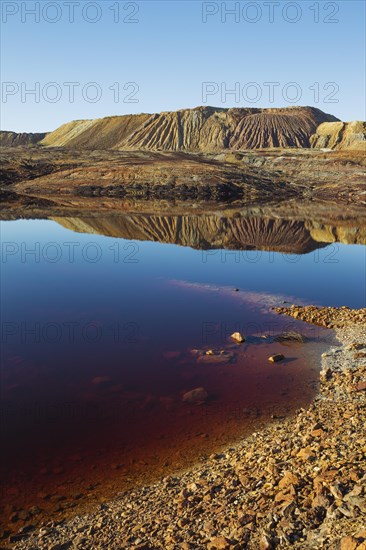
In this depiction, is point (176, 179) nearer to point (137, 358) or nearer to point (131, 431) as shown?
point (137, 358)

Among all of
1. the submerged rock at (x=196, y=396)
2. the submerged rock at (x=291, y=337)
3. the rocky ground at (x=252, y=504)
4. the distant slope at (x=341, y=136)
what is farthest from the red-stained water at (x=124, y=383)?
the distant slope at (x=341, y=136)

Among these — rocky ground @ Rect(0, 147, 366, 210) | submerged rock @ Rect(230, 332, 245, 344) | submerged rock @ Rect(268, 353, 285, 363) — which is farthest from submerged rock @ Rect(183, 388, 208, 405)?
rocky ground @ Rect(0, 147, 366, 210)

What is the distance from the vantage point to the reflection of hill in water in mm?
44634

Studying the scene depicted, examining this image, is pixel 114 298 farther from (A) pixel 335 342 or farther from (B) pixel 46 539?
(B) pixel 46 539

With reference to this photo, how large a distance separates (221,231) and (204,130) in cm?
14044

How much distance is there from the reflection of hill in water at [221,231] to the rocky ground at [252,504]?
104 feet

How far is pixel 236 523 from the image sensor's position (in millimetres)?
8305

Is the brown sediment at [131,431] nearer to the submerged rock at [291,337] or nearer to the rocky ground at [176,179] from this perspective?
the submerged rock at [291,337]

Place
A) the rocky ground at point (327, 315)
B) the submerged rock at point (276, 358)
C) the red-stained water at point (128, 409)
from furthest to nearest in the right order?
the rocky ground at point (327, 315)
the submerged rock at point (276, 358)
the red-stained water at point (128, 409)

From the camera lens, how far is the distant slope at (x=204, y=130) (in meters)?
173

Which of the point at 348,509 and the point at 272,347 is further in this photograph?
the point at 272,347

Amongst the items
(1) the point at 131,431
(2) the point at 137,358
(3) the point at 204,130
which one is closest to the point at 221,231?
(2) the point at 137,358

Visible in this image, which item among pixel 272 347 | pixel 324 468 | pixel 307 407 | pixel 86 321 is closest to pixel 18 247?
pixel 86 321

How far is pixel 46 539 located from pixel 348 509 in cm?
570
